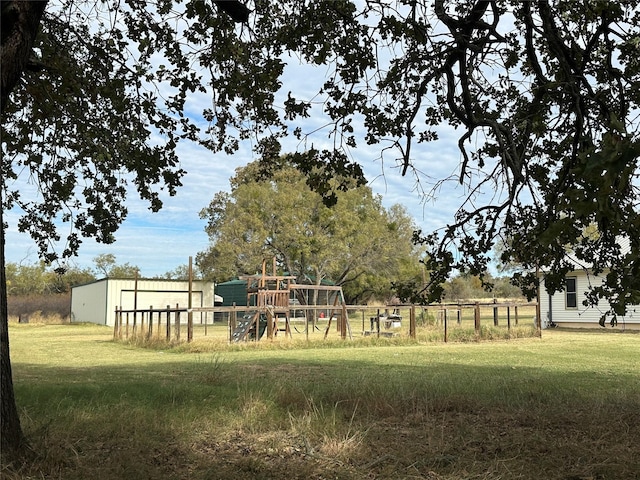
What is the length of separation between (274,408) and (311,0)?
4415mm

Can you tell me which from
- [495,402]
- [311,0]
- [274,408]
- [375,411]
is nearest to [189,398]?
[274,408]

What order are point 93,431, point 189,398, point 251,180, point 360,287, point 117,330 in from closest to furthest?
point 93,431
point 189,398
point 117,330
point 251,180
point 360,287

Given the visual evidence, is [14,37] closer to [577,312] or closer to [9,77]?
[9,77]

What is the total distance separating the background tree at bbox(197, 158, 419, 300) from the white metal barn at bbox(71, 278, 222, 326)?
119 inches

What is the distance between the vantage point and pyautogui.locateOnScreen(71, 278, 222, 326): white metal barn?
41.5 meters

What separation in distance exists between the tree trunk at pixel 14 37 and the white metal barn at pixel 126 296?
3759cm

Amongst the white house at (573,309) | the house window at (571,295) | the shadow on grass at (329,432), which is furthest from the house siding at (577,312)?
the shadow on grass at (329,432)

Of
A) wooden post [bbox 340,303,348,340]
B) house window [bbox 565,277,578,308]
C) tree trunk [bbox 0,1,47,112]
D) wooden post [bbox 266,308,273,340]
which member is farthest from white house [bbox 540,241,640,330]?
tree trunk [bbox 0,1,47,112]

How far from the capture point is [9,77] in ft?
13.7

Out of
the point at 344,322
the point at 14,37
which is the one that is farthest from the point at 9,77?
the point at 344,322

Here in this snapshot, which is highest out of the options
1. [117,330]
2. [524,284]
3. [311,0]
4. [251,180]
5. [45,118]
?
[251,180]

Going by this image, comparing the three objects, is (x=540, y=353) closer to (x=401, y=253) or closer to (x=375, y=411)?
(x=375, y=411)

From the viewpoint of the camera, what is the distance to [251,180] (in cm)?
4022

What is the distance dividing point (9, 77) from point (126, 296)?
40.1 meters
